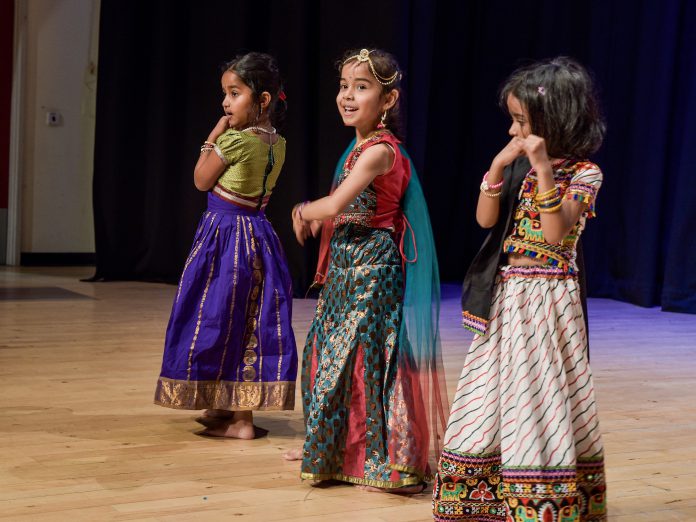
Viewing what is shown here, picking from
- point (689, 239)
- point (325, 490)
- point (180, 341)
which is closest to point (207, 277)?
point (180, 341)

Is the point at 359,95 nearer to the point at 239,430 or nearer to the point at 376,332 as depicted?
the point at 376,332

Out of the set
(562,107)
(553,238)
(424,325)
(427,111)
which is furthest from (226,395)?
(427,111)

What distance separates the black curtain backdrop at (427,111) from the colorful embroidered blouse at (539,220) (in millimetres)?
4459

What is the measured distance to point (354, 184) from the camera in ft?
8.83

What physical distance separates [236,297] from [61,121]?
6.15 meters

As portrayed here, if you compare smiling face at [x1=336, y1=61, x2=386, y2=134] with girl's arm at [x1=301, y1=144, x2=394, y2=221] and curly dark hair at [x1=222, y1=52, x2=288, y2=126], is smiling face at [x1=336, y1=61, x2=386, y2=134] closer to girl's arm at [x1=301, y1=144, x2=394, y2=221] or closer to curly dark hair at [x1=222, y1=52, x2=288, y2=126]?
girl's arm at [x1=301, y1=144, x2=394, y2=221]

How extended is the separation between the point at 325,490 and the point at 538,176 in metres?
1.11

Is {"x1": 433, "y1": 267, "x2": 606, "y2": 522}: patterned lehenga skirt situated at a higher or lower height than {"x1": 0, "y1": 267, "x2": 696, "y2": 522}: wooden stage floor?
higher

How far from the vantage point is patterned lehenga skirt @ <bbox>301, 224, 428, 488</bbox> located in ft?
9.01

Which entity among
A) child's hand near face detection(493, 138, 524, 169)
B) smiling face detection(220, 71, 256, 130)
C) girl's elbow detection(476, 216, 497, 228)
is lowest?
girl's elbow detection(476, 216, 497, 228)

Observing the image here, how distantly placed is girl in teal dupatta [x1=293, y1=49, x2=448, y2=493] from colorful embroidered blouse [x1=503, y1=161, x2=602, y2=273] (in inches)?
20.3

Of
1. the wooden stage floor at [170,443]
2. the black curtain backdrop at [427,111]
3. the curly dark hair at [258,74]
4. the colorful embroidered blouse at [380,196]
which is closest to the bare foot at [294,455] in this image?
the wooden stage floor at [170,443]

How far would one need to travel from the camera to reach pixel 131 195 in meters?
8.42

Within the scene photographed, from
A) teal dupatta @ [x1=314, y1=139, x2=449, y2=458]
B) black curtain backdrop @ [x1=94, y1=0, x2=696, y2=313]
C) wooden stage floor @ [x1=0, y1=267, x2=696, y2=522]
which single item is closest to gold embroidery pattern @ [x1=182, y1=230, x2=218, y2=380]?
wooden stage floor @ [x1=0, y1=267, x2=696, y2=522]
